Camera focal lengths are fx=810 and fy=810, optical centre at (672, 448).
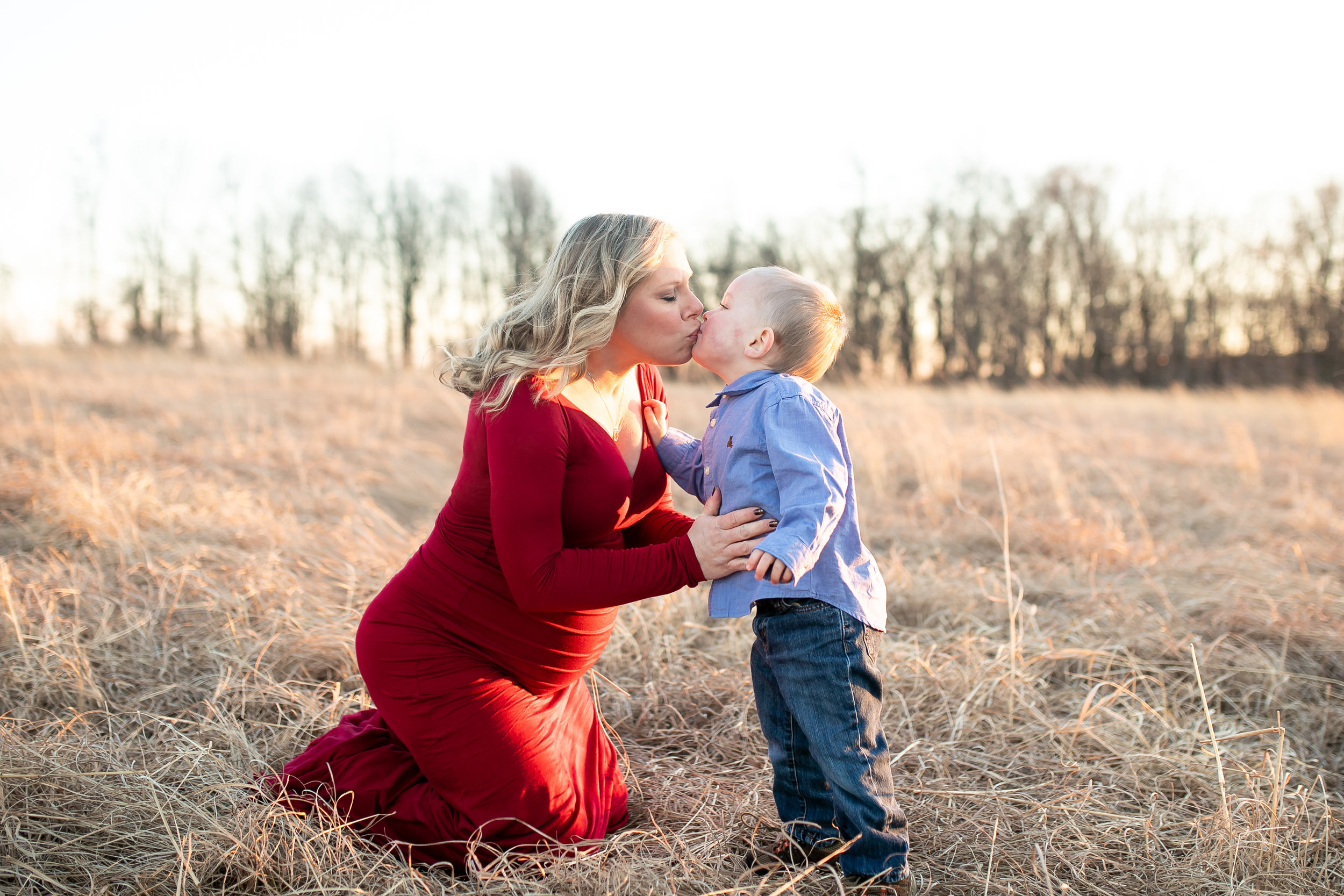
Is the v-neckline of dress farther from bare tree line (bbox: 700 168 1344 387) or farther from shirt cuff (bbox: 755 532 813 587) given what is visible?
bare tree line (bbox: 700 168 1344 387)

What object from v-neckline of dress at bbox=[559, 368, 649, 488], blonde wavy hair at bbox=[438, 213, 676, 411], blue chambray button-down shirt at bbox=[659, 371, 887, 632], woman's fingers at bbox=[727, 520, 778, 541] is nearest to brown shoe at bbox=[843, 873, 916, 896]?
blue chambray button-down shirt at bbox=[659, 371, 887, 632]

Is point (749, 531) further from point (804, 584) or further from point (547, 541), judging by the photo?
point (547, 541)

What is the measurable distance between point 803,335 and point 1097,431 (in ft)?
27.4

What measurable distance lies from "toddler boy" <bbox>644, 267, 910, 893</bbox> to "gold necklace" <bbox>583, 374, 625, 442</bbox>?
0.29m

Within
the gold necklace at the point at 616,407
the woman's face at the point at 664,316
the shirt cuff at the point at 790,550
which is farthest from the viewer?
the gold necklace at the point at 616,407

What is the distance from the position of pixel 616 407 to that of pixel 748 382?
17.2 inches

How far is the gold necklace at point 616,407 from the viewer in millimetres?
2078

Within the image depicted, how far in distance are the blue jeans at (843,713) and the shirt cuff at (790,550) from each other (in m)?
0.17

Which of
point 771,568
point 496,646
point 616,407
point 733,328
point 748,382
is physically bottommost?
point 496,646

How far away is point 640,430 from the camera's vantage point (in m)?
2.25

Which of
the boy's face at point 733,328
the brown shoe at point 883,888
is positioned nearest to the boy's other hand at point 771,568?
the boy's face at point 733,328

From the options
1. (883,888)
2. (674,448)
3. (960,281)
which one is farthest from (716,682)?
(960,281)

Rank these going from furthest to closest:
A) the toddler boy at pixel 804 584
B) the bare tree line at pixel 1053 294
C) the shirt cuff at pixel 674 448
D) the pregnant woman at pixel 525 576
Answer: the bare tree line at pixel 1053 294 < the shirt cuff at pixel 674 448 < the pregnant woman at pixel 525 576 < the toddler boy at pixel 804 584

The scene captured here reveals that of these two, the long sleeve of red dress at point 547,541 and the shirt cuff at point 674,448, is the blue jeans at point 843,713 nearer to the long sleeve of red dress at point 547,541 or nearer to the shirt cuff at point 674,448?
the long sleeve of red dress at point 547,541
